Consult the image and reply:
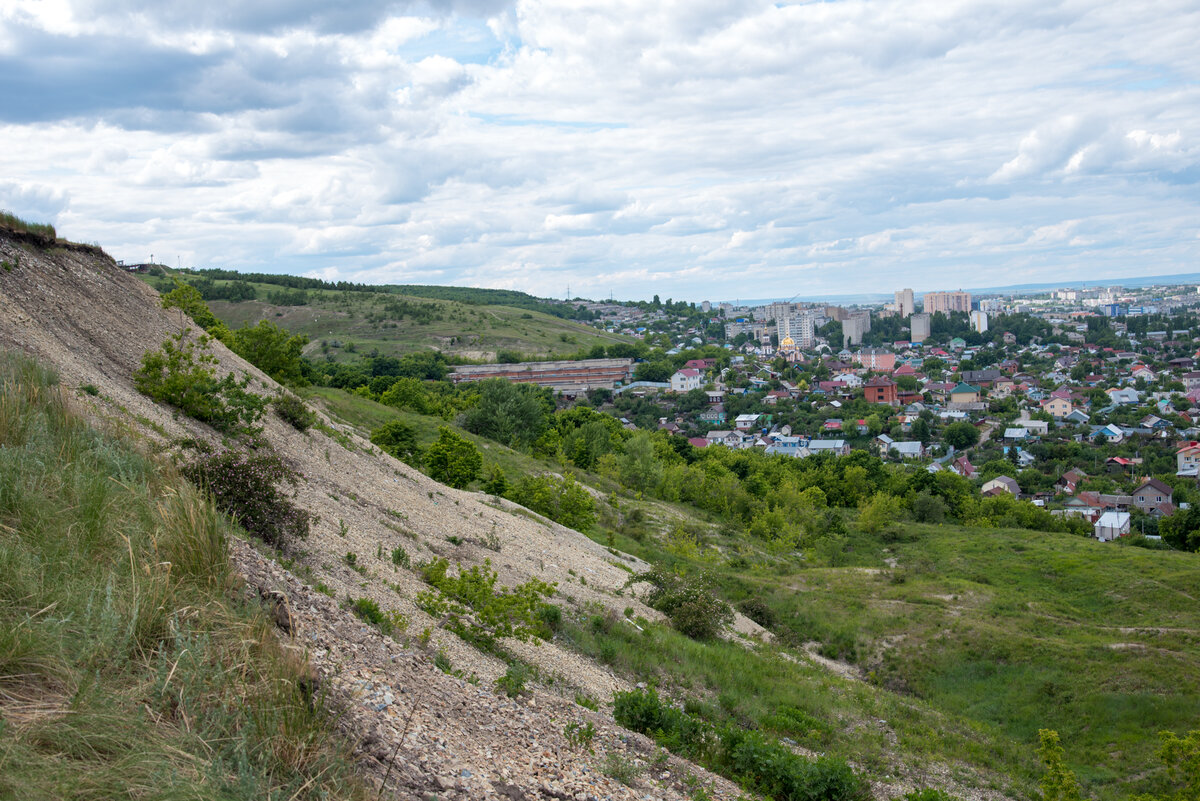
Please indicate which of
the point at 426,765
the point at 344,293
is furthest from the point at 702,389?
the point at 426,765

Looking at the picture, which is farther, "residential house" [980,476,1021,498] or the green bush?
"residential house" [980,476,1021,498]

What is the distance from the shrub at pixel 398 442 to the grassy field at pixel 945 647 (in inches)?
269

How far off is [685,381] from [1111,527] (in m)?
84.4

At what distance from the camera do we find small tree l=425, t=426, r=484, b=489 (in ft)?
100.0

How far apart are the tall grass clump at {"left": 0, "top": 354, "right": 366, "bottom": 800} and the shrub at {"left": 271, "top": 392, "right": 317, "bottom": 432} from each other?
13668mm

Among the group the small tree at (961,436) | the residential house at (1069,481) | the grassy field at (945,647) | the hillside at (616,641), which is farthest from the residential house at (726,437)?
the hillside at (616,641)

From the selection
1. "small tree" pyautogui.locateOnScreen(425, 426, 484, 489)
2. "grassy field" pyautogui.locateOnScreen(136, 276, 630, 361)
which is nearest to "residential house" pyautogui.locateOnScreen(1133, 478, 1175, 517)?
"small tree" pyautogui.locateOnScreen(425, 426, 484, 489)

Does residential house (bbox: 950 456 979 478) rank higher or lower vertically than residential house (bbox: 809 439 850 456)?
lower

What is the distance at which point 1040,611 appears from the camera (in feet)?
97.0

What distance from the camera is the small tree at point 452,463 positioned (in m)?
30.5

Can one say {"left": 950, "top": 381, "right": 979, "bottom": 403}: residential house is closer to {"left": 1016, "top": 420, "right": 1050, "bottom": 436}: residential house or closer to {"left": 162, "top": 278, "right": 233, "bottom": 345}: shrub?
{"left": 1016, "top": 420, "right": 1050, "bottom": 436}: residential house

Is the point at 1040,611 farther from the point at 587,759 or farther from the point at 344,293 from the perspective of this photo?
the point at 344,293

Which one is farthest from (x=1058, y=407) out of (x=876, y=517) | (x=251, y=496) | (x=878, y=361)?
(x=251, y=496)

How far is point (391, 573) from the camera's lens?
40.1 feet
